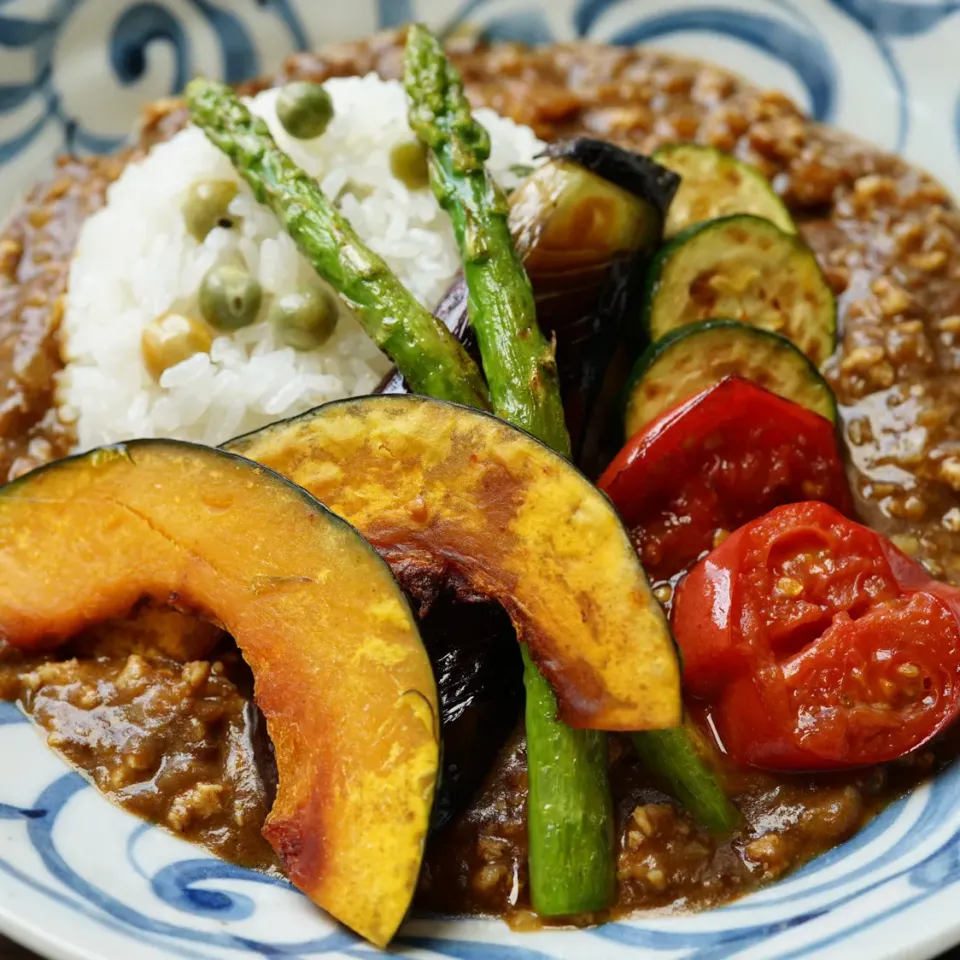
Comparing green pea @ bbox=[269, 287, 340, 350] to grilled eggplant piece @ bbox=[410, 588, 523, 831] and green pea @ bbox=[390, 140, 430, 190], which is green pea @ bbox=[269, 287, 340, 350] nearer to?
green pea @ bbox=[390, 140, 430, 190]

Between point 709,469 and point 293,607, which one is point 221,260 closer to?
point 293,607

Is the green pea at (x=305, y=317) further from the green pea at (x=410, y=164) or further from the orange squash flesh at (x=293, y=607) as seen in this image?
the orange squash flesh at (x=293, y=607)

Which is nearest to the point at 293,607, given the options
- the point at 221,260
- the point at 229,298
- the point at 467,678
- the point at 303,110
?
the point at 467,678

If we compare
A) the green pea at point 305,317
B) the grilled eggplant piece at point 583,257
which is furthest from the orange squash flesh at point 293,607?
the green pea at point 305,317

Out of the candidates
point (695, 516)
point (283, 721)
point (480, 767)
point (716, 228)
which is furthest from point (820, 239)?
point (283, 721)

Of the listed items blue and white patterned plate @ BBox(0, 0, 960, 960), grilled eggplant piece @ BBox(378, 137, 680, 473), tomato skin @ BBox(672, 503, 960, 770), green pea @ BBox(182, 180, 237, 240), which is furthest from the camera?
green pea @ BBox(182, 180, 237, 240)

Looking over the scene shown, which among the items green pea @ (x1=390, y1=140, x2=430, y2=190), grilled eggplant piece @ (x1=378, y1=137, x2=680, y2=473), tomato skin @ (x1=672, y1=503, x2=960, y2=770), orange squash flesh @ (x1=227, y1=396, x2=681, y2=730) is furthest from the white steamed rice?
tomato skin @ (x1=672, y1=503, x2=960, y2=770)

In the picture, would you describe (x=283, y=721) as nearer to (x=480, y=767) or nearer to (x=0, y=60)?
(x=480, y=767)
